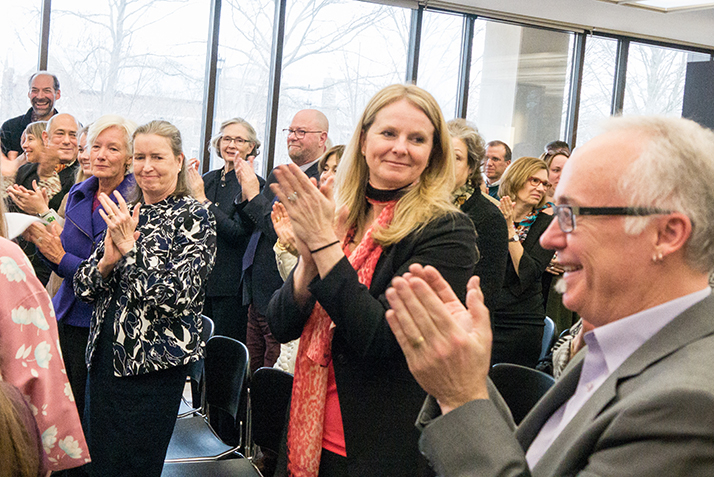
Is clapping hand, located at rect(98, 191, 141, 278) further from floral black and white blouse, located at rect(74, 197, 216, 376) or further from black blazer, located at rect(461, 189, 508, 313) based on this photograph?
black blazer, located at rect(461, 189, 508, 313)

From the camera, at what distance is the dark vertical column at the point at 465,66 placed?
25.3 ft

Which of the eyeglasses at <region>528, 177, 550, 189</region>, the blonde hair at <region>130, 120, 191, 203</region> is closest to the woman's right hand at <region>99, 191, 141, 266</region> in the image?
the blonde hair at <region>130, 120, 191, 203</region>

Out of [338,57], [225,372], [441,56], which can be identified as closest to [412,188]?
[225,372]

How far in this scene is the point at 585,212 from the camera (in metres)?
→ 0.97

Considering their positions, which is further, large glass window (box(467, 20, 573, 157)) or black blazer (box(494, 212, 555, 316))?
large glass window (box(467, 20, 573, 157))

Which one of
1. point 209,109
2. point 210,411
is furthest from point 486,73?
point 210,411

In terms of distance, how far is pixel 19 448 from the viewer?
992 millimetres

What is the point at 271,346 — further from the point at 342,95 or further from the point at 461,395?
the point at 342,95

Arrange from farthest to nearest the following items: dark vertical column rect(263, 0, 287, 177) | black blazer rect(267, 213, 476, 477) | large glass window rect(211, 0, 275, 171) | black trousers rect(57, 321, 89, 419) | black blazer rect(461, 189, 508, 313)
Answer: dark vertical column rect(263, 0, 287, 177) < large glass window rect(211, 0, 275, 171) < black trousers rect(57, 321, 89, 419) < black blazer rect(461, 189, 508, 313) < black blazer rect(267, 213, 476, 477)

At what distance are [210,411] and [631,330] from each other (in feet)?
8.09

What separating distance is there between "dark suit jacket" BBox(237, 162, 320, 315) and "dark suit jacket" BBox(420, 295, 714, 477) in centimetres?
273

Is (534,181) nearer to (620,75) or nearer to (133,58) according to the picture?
(133,58)

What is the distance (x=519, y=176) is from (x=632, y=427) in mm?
3095

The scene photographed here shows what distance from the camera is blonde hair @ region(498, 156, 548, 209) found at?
12.3ft
